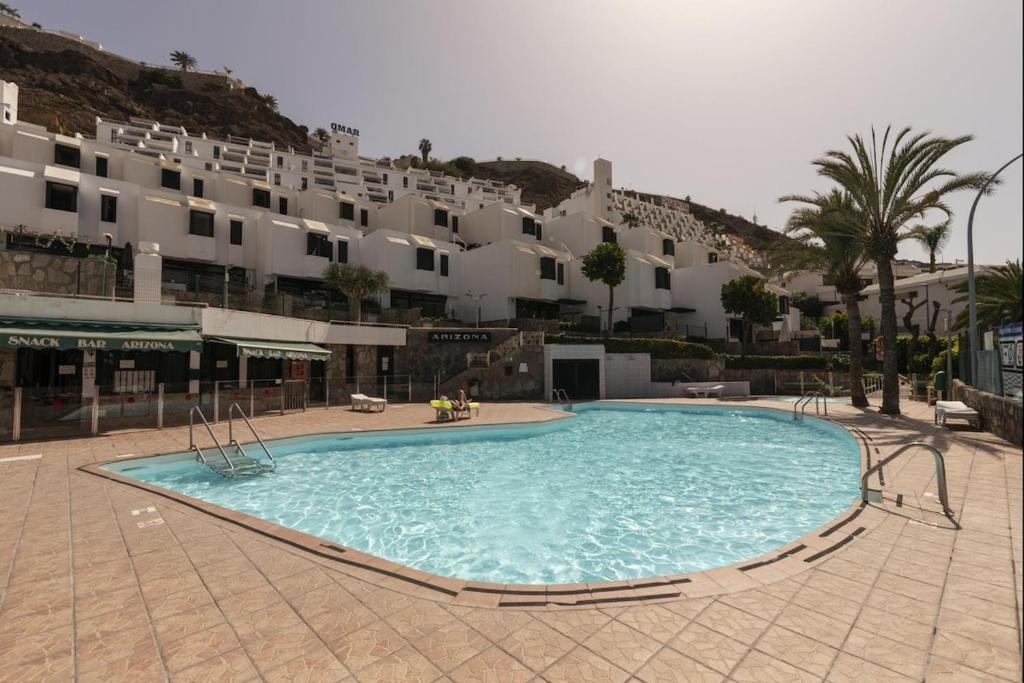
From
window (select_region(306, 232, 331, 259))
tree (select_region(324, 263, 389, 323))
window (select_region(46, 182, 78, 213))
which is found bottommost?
tree (select_region(324, 263, 389, 323))

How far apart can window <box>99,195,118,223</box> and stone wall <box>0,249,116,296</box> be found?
37.5ft

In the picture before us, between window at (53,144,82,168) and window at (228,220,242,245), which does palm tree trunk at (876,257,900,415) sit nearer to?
window at (228,220,242,245)

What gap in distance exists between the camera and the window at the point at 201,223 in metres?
29.6

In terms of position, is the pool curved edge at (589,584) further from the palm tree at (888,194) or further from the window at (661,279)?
the window at (661,279)

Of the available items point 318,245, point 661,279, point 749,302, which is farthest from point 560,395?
point 318,245

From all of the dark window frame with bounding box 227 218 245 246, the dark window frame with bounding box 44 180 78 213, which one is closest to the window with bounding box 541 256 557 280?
the dark window frame with bounding box 227 218 245 246

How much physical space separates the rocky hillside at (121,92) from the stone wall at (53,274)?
62513 millimetres

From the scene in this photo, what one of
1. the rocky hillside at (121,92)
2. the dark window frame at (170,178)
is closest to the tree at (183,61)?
the rocky hillside at (121,92)

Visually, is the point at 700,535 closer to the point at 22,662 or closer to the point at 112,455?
the point at 22,662

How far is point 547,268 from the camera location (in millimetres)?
38625

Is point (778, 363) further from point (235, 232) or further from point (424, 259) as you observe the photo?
point (235, 232)

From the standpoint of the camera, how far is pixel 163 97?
283 feet

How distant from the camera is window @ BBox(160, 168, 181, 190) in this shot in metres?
33.6

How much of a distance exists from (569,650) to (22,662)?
14.4 ft
